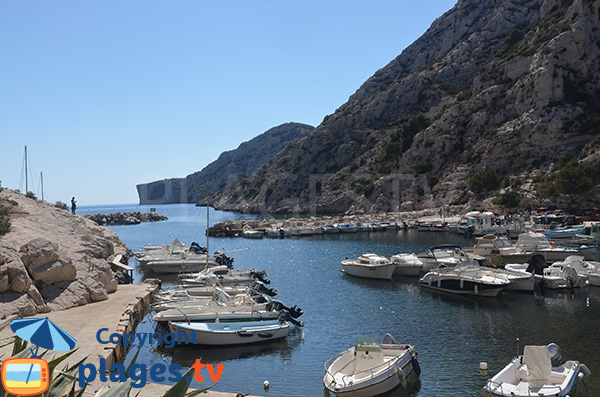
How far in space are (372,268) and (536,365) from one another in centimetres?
2448

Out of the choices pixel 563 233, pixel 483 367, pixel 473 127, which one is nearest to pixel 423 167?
pixel 473 127

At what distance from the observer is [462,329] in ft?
81.6

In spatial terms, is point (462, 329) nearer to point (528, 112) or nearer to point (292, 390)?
point (292, 390)

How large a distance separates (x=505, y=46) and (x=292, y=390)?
138173 millimetres

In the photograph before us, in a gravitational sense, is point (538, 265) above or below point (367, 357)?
above

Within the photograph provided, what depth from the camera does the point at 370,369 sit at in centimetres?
1661

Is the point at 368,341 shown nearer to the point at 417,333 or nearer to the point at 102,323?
Answer: the point at 417,333

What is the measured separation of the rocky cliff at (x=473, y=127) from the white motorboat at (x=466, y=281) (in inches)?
2167

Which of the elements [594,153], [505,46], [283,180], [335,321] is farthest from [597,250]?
[283,180]

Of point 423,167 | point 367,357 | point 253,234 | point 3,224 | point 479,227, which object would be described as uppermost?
point 423,167

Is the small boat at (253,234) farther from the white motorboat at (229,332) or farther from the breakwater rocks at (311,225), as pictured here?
the white motorboat at (229,332)

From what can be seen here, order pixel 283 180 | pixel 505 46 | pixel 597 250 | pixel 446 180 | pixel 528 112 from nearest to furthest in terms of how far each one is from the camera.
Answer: pixel 597 250, pixel 528 112, pixel 446 180, pixel 505 46, pixel 283 180

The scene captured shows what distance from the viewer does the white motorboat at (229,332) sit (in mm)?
22500

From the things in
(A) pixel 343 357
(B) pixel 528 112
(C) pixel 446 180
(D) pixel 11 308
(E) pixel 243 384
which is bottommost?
(E) pixel 243 384
